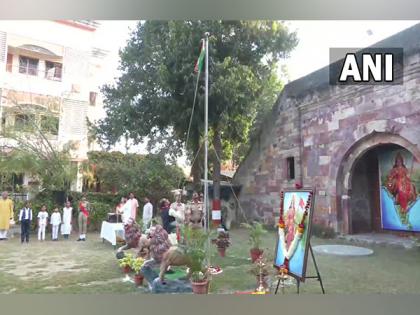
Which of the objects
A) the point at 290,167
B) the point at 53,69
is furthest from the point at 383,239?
the point at 53,69

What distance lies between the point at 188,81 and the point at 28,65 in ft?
19.4

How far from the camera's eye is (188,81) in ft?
32.8

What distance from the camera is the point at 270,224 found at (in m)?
10.6

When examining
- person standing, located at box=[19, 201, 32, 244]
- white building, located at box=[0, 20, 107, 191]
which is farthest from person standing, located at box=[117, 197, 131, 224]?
white building, located at box=[0, 20, 107, 191]

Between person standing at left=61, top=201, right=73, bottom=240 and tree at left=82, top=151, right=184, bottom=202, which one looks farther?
tree at left=82, top=151, right=184, bottom=202

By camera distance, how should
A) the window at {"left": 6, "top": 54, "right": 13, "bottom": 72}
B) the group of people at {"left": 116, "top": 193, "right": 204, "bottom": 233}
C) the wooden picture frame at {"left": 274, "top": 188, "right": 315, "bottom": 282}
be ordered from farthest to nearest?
1. the window at {"left": 6, "top": 54, "right": 13, "bottom": 72}
2. the group of people at {"left": 116, "top": 193, "right": 204, "bottom": 233}
3. the wooden picture frame at {"left": 274, "top": 188, "right": 315, "bottom": 282}

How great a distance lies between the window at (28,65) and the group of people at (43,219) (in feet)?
16.0

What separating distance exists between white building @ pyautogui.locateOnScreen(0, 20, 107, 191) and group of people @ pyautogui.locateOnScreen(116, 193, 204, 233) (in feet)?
8.50

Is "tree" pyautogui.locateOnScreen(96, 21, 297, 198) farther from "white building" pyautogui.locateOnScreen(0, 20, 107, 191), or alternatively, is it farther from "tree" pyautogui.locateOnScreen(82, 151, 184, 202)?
"white building" pyautogui.locateOnScreen(0, 20, 107, 191)

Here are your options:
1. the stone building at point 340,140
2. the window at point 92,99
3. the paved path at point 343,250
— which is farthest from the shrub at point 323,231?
the window at point 92,99

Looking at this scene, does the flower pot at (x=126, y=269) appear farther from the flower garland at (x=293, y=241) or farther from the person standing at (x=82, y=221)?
the person standing at (x=82, y=221)

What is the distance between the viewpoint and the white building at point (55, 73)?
11.2 m

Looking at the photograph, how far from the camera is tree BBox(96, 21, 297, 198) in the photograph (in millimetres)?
9820
